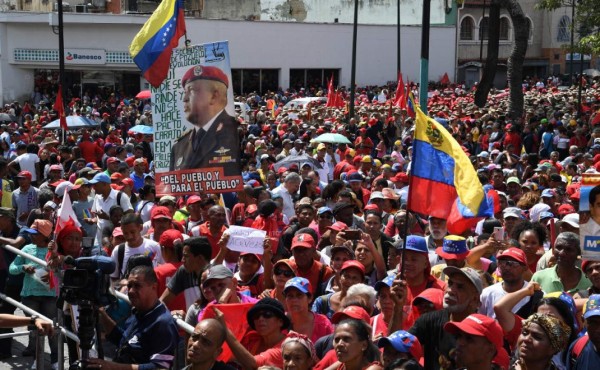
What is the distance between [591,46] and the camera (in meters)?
27.1

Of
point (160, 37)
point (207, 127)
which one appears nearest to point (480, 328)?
point (207, 127)

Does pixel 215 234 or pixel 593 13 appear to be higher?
pixel 593 13

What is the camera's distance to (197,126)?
34.9ft

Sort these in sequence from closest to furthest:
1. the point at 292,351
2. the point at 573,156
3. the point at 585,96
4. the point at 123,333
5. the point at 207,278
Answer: the point at 292,351 < the point at 123,333 < the point at 207,278 < the point at 573,156 < the point at 585,96

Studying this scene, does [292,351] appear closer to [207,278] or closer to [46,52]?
[207,278]

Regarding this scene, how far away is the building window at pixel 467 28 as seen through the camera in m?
67.5

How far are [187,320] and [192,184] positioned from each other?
137 inches

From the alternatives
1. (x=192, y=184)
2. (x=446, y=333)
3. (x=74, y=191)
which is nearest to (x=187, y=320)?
(x=446, y=333)

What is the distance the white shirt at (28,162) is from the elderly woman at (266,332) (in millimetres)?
12330

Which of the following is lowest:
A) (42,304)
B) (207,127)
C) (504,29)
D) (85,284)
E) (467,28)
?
(42,304)

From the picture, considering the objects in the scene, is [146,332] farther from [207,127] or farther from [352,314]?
[207,127]

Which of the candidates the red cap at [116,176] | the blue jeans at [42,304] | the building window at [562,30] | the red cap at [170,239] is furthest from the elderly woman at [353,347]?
the building window at [562,30]

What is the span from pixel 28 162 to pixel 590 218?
43.2ft

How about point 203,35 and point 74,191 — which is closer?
point 74,191
